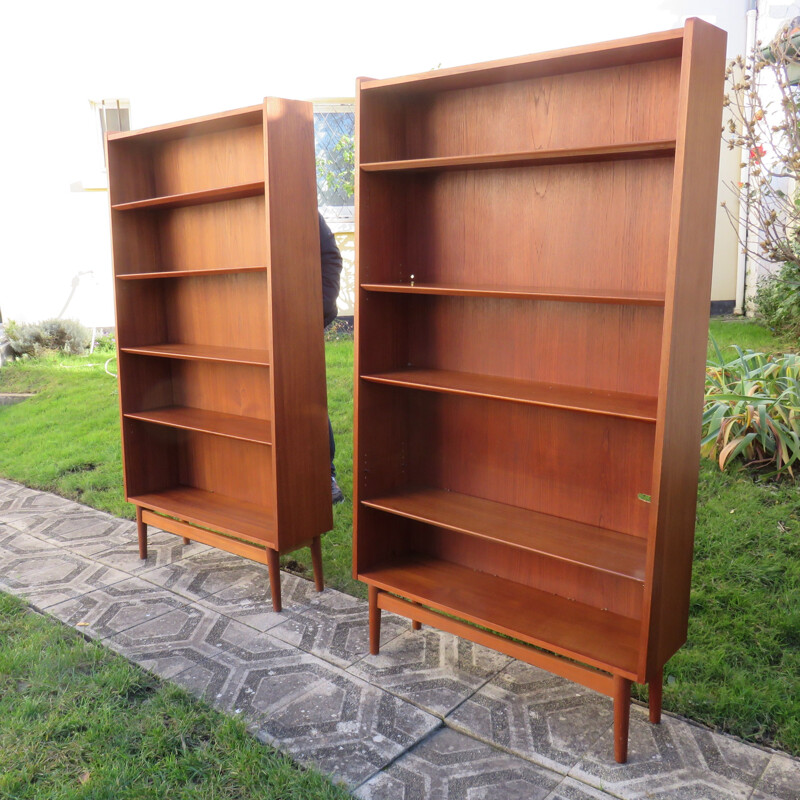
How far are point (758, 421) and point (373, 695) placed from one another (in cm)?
283

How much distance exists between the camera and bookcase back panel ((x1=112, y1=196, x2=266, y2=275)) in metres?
3.49

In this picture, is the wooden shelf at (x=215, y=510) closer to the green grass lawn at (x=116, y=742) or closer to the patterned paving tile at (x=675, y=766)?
the green grass lawn at (x=116, y=742)

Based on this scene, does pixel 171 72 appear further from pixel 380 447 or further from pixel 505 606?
pixel 505 606

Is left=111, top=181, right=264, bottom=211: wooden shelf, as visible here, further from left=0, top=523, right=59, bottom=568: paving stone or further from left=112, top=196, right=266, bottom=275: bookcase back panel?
left=0, top=523, right=59, bottom=568: paving stone

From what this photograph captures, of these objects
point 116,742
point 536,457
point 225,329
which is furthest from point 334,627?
point 225,329

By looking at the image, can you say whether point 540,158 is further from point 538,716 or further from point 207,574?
point 207,574

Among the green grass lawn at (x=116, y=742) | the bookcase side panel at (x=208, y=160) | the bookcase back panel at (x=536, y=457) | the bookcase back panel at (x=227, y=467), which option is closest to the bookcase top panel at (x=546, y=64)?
the bookcase side panel at (x=208, y=160)

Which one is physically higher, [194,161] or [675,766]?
[194,161]

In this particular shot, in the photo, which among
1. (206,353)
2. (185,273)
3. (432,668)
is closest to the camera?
Answer: (432,668)

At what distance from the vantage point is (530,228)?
264 cm

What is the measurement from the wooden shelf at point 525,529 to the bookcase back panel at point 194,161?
5.22 feet

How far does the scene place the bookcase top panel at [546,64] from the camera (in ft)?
6.67

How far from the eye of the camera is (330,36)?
25.8 feet

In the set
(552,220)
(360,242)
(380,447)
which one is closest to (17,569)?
(380,447)
